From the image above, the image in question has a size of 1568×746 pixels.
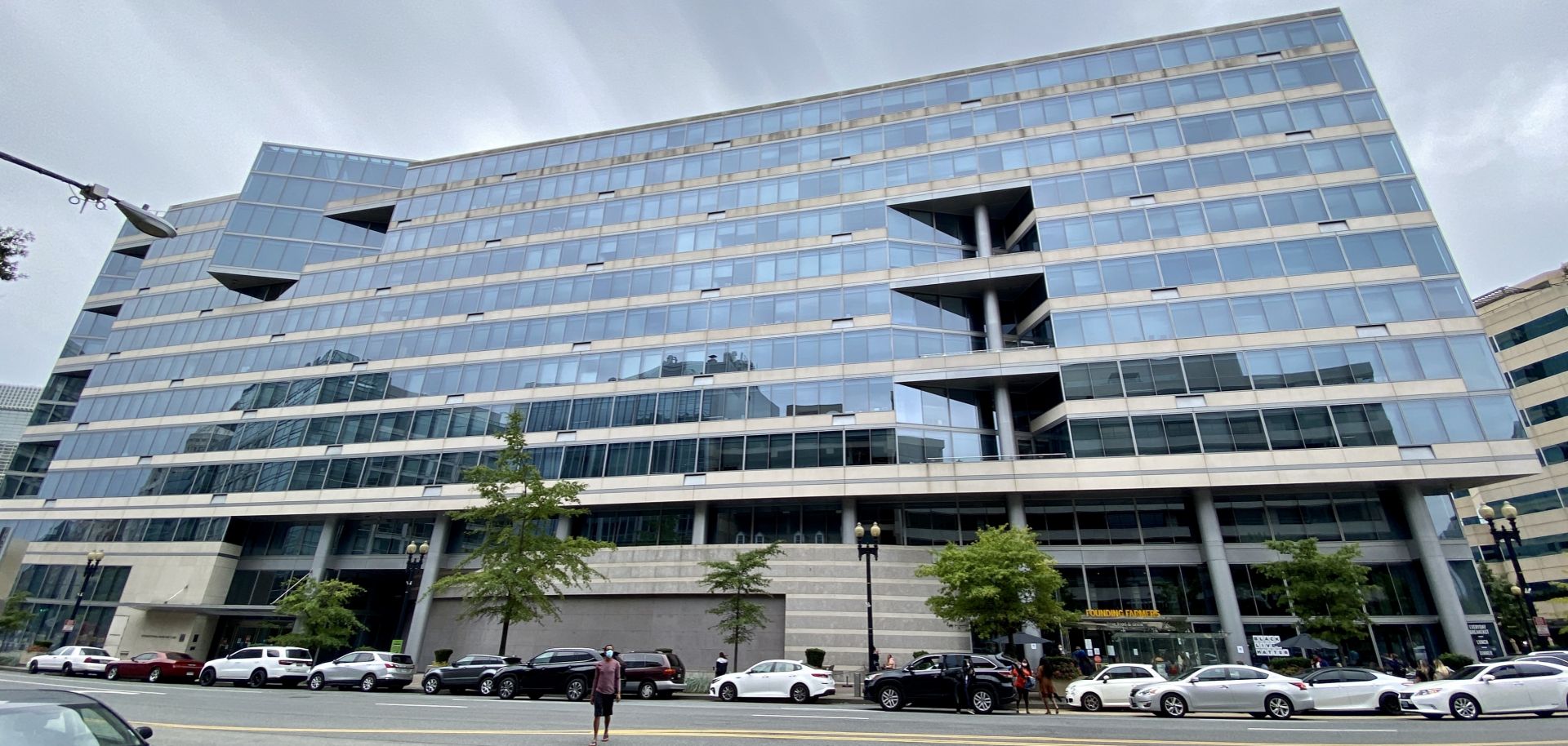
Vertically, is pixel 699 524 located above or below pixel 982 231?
below

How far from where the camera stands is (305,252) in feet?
161

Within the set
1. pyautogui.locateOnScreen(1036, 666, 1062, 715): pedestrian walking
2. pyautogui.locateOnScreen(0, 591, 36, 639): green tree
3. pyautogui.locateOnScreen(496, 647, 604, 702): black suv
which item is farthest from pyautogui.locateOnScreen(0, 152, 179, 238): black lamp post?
pyautogui.locateOnScreen(0, 591, 36, 639): green tree

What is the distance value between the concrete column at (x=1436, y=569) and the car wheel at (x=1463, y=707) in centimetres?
1351

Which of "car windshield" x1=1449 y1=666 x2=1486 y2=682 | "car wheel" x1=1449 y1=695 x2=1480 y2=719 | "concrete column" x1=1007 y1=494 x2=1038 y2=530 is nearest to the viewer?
"car wheel" x1=1449 y1=695 x2=1480 y2=719

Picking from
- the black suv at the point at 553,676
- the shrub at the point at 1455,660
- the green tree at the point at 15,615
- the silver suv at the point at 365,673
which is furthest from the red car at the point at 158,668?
the shrub at the point at 1455,660

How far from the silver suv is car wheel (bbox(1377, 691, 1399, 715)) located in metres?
29.4

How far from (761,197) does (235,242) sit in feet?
121

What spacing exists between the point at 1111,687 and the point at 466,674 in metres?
20.4

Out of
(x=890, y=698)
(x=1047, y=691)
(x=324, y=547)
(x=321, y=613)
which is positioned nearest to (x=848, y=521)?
(x=890, y=698)

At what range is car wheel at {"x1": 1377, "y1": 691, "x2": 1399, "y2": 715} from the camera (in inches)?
713

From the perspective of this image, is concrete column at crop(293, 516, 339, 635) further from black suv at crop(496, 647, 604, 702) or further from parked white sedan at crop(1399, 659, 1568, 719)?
parked white sedan at crop(1399, 659, 1568, 719)

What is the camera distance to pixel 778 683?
70.5 ft

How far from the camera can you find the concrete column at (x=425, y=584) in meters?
36.0

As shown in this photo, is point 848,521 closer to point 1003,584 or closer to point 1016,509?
point 1016,509
